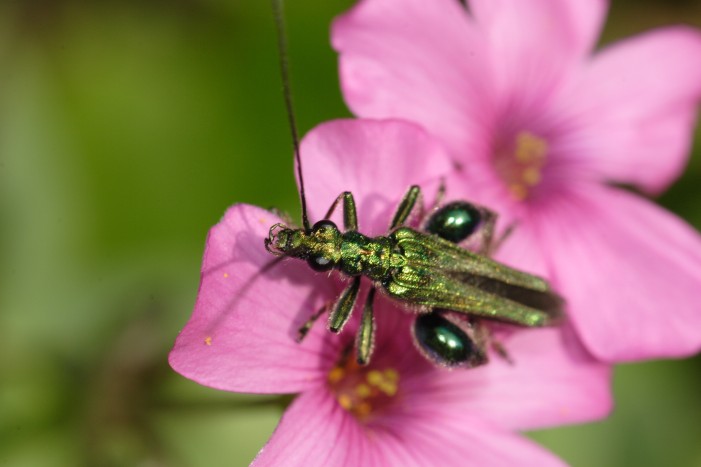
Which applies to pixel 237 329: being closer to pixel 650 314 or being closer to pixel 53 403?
pixel 650 314

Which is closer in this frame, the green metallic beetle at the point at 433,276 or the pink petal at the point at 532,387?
the green metallic beetle at the point at 433,276

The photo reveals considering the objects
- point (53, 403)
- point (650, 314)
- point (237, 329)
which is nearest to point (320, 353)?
point (237, 329)

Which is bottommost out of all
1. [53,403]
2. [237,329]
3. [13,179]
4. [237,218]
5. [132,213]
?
[53,403]

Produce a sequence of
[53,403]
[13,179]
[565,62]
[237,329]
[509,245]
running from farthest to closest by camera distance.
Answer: [13,179] < [53,403] < [565,62] < [509,245] < [237,329]

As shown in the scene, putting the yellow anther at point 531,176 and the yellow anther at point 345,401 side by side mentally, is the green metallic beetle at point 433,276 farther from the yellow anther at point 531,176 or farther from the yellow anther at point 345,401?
the yellow anther at point 531,176

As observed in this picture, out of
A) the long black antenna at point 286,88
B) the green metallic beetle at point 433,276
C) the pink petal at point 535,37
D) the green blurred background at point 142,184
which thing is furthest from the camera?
the green blurred background at point 142,184

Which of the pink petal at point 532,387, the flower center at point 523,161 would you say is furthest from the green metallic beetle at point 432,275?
the flower center at point 523,161

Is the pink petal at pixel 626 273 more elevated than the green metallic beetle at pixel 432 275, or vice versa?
the green metallic beetle at pixel 432 275
